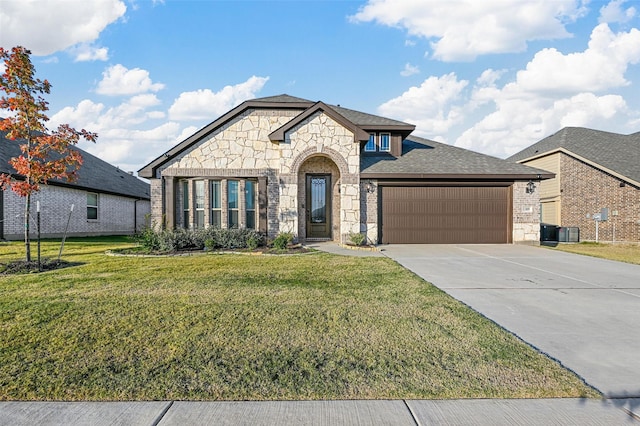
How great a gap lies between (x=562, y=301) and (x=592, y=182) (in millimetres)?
16220

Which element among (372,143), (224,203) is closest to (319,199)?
(372,143)

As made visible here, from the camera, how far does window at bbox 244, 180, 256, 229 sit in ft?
44.9

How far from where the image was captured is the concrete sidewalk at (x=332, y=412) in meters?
2.53

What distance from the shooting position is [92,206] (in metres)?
19.9

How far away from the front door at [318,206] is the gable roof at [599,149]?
45.6 feet

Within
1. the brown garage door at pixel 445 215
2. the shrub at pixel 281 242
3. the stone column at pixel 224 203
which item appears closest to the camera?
the shrub at pixel 281 242

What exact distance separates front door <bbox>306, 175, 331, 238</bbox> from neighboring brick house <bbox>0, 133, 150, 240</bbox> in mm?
6166

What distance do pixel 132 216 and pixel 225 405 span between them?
2470cm

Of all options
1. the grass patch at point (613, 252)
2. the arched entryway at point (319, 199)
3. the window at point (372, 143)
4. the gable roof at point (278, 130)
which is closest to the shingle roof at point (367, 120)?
the gable roof at point (278, 130)

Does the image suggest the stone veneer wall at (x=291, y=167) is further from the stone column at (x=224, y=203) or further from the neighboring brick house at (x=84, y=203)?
the neighboring brick house at (x=84, y=203)

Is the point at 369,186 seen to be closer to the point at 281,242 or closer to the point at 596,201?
the point at 281,242

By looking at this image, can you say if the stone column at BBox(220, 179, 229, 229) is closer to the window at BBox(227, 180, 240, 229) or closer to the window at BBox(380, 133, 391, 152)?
the window at BBox(227, 180, 240, 229)

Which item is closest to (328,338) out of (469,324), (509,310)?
(469,324)

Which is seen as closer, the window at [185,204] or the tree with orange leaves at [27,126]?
the tree with orange leaves at [27,126]
